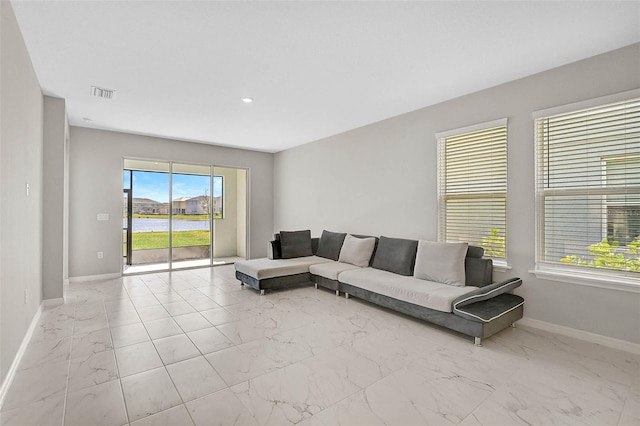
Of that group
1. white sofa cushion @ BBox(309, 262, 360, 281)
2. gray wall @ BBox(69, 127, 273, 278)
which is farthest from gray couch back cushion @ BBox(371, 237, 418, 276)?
gray wall @ BBox(69, 127, 273, 278)

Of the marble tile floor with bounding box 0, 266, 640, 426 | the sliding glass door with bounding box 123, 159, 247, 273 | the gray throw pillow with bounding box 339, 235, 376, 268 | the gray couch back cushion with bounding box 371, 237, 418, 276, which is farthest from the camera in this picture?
the sliding glass door with bounding box 123, 159, 247, 273

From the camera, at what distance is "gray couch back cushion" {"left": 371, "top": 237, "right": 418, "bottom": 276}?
4.21 m

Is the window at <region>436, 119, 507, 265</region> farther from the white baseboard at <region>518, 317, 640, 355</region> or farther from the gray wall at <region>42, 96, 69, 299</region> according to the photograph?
the gray wall at <region>42, 96, 69, 299</region>

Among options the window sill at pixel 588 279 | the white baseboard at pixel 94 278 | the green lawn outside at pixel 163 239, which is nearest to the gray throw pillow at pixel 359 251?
the window sill at pixel 588 279

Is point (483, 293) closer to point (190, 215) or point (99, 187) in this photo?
point (190, 215)

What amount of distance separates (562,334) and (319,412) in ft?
8.94

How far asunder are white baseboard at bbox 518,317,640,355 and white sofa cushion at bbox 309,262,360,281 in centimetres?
226

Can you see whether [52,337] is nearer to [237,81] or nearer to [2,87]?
[2,87]

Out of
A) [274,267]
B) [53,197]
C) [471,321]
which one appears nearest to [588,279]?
[471,321]

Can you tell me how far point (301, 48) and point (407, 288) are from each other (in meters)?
2.73

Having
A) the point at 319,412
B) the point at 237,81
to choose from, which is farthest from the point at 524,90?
the point at 319,412

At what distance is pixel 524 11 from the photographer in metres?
2.35

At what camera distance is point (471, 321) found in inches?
116

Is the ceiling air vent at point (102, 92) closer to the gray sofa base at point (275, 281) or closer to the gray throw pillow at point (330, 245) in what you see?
the gray sofa base at point (275, 281)
